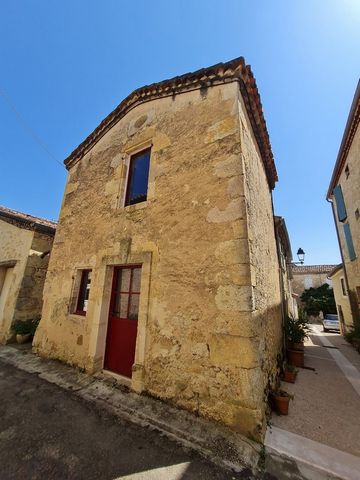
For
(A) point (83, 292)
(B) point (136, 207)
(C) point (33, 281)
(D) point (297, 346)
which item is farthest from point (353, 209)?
(C) point (33, 281)

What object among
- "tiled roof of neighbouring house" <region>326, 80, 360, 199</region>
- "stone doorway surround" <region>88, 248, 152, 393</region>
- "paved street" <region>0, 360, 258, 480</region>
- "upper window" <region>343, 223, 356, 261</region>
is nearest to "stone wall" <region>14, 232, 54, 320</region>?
"stone doorway surround" <region>88, 248, 152, 393</region>

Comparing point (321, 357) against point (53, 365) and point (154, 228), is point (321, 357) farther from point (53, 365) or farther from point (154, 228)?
point (53, 365)

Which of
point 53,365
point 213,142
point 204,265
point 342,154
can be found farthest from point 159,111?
point 342,154

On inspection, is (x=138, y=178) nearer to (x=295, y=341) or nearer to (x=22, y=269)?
(x=22, y=269)

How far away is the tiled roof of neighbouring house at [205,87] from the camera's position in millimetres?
3883

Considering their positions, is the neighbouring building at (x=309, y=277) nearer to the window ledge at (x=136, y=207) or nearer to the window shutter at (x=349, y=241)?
the window shutter at (x=349, y=241)

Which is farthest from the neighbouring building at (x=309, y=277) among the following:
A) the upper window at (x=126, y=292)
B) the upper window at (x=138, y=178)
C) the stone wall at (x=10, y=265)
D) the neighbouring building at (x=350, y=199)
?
the stone wall at (x=10, y=265)

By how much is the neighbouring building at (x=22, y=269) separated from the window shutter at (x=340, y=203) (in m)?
11.9

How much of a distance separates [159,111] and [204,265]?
3867 mm

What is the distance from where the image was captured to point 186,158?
3.88m

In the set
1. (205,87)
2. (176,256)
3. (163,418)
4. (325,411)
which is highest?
(205,87)

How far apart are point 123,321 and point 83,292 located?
151 cm

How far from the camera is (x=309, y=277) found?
28.6 meters

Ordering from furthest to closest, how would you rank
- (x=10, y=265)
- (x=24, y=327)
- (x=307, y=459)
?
(x=10, y=265) → (x=24, y=327) → (x=307, y=459)
